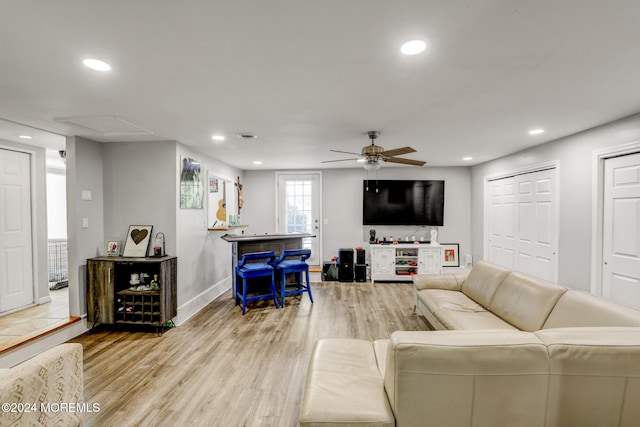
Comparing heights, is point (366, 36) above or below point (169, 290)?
above

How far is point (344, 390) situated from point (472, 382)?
2.09 ft

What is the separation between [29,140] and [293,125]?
357 cm

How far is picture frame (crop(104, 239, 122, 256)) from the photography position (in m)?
3.70

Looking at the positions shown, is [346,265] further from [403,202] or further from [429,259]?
[403,202]

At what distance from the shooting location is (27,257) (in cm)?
393

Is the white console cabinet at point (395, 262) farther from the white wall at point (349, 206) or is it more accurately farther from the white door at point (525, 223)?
the white door at point (525, 223)

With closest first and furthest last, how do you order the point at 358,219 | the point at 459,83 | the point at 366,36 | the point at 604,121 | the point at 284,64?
the point at 366,36 < the point at 284,64 < the point at 459,83 < the point at 604,121 < the point at 358,219

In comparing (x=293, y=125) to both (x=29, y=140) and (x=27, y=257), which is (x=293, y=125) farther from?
(x=27, y=257)

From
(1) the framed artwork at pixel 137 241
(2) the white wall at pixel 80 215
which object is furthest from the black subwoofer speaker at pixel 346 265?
(2) the white wall at pixel 80 215

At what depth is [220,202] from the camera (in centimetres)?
516

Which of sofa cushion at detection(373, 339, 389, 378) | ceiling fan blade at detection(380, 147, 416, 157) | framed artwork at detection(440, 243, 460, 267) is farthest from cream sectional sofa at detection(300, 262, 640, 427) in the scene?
framed artwork at detection(440, 243, 460, 267)

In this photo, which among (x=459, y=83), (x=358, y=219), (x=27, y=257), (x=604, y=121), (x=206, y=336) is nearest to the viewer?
(x=459, y=83)

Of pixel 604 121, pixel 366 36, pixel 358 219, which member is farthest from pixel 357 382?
pixel 358 219

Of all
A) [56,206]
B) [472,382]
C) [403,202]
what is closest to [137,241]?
[56,206]
